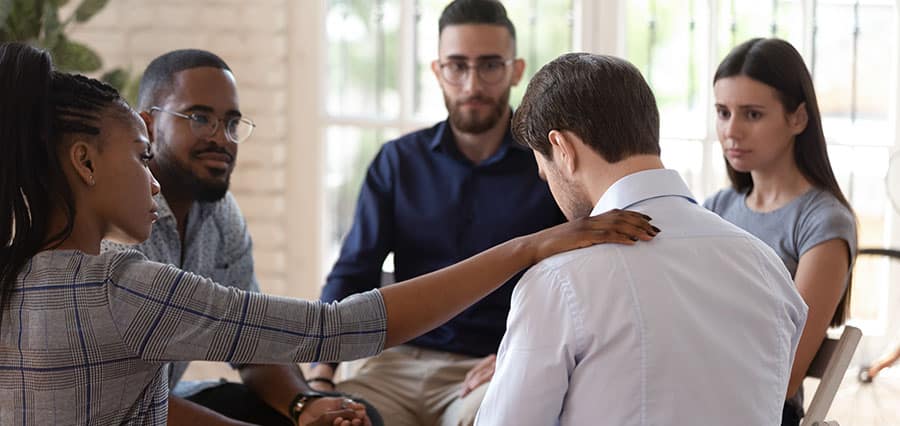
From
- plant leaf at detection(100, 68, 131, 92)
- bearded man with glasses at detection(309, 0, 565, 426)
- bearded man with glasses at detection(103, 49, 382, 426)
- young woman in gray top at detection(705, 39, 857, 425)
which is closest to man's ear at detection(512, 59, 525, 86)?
bearded man with glasses at detection(309, 0, 565, 426)

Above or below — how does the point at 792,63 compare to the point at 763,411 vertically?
above

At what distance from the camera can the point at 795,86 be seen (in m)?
2.34

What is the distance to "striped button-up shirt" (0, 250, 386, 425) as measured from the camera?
1.43 m

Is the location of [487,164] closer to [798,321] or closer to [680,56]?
[680,56]

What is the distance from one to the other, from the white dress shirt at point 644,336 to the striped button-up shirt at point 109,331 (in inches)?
13.3

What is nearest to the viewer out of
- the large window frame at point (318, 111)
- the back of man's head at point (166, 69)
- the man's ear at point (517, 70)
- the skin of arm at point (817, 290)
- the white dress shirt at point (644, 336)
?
the white dress shirt at point (644, 336)

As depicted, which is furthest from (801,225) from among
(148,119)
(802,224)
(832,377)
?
(148,119)

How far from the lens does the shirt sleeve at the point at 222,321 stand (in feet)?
4.75

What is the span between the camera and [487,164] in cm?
285

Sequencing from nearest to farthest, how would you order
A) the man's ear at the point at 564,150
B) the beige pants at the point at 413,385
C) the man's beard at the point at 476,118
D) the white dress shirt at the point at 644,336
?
the white dress shirt at the point at 644,336
the man's ear at the point at 564,150
the beige pants at the point at 413,385
the man's beard at the point at 476,118

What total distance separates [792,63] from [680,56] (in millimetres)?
1291

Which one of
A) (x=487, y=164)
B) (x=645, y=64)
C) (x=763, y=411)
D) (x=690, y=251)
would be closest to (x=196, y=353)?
(x=690, y=251)

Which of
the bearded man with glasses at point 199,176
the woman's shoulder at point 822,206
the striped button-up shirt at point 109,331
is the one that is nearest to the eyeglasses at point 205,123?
the bearded man with glasses at point 199,176

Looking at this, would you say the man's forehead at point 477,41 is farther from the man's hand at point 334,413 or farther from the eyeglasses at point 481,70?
the man's hand at point 334,413
